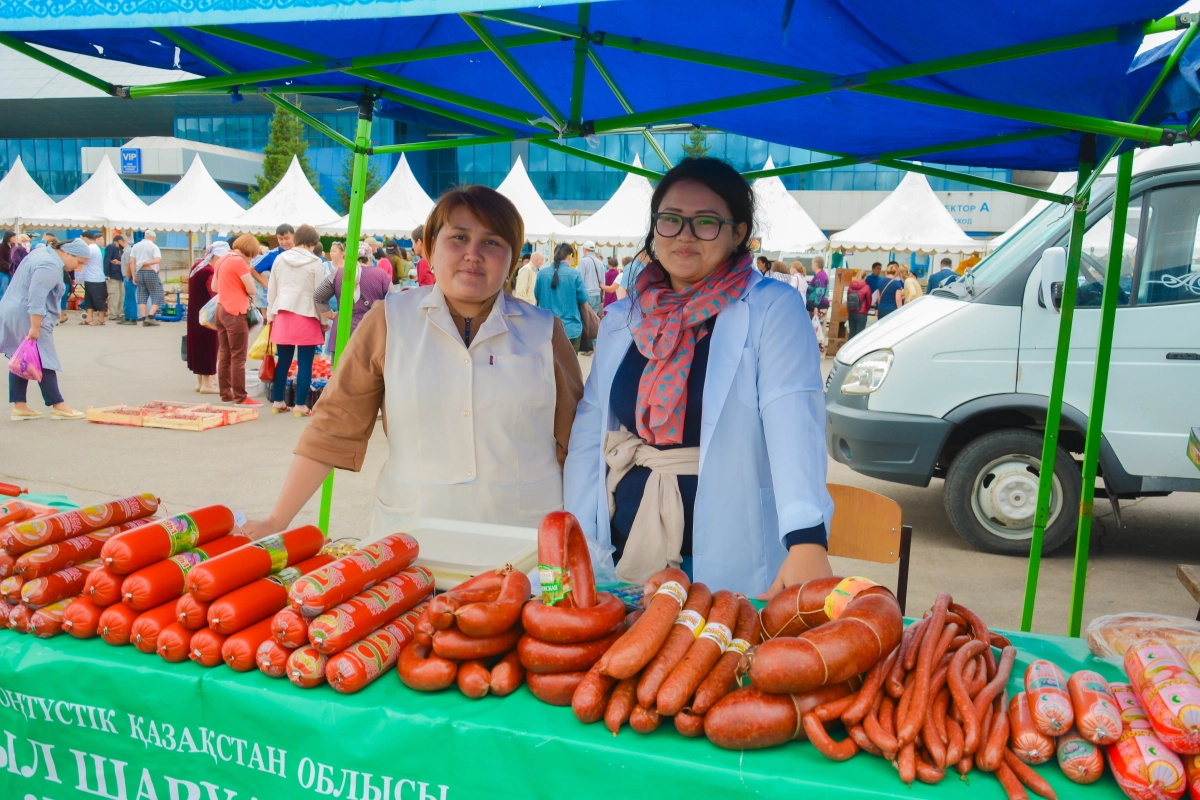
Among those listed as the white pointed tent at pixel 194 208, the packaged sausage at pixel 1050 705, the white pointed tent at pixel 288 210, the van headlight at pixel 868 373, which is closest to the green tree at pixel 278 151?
the white pointed tent at pixel 194 208

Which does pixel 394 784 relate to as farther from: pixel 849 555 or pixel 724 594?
pixel 849 555

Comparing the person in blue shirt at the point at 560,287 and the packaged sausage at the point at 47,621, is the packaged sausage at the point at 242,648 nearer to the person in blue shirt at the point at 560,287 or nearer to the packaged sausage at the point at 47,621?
the packaged sausage at the point at 47,621

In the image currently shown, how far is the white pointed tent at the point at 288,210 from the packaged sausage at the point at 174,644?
19.8m

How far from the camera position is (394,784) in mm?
1670

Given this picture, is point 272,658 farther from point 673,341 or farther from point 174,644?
point 673,341

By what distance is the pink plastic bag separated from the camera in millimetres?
8422

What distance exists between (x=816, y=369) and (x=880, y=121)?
150 centimetres

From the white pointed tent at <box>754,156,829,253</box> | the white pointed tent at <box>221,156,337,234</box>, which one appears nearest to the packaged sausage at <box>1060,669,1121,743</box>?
the white pointed tent at <box>754,156,829,253</box>

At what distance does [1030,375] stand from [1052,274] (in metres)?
0.73

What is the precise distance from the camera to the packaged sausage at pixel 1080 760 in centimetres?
144

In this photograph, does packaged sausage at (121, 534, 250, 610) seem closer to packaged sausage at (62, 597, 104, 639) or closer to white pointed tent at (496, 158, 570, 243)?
packaged sausage at (62, 597, 104, 639)

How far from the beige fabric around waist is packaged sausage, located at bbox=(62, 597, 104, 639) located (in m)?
1.40

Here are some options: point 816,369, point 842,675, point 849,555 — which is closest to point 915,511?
point 849,555

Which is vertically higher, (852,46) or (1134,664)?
(852,46)
